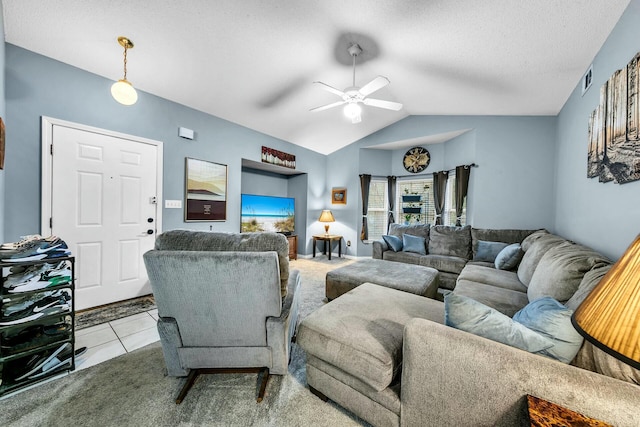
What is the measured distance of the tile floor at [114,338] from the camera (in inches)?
71.2

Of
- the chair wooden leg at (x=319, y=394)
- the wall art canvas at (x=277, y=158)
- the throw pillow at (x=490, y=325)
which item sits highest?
the wall art canvas at (x=277, y=158)

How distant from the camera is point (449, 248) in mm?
3742

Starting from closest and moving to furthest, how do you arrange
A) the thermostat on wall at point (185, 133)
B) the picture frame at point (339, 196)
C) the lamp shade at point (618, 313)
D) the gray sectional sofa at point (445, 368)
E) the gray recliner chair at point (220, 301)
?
the lamp shade at point (618, 313) < the gray sectional sofa at point (445, 368) < the gray recliner chair at point (220, 301) < the thermostat on wall at point (185, 133) < the picture frame at point (339, 196)

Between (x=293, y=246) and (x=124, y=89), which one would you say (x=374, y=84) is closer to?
(x=124, y=89)

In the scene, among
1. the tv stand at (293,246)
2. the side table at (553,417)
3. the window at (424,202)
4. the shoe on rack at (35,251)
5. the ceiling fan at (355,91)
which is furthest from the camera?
the tv stand at (293,246)

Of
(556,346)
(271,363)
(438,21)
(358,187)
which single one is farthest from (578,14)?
(358,187)

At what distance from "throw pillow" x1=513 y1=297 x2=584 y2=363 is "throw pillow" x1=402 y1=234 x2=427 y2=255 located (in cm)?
299

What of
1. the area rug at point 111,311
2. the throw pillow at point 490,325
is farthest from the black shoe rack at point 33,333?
the throw pillow at point 490,325

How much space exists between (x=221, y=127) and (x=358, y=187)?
3133mm

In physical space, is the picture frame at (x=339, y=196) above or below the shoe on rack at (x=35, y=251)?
above

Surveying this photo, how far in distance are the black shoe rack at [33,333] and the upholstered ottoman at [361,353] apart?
1.69 metres

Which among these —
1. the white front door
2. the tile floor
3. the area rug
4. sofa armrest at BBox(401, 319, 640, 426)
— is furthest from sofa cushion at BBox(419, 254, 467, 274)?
the white front door

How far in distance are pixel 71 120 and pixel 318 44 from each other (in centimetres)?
268

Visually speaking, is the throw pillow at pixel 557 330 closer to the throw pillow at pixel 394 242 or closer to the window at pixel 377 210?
the throw pillow at pixel 394 242
